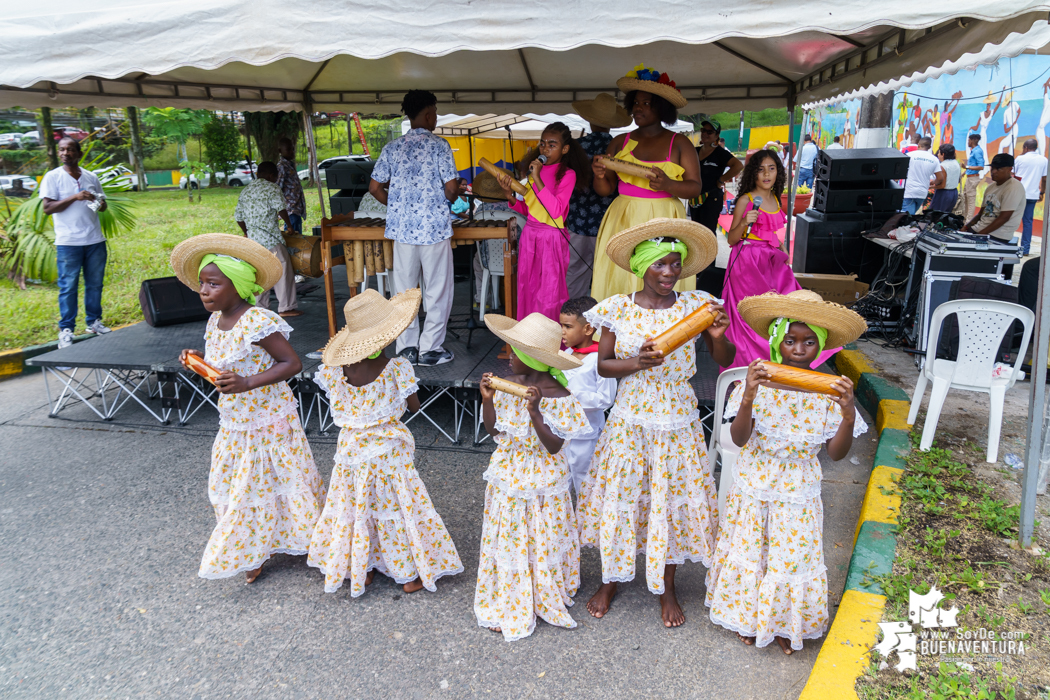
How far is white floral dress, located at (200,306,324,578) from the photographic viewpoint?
3.26 meters

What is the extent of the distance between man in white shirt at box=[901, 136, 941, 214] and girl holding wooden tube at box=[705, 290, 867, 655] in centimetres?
985

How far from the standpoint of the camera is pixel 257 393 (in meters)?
3.30

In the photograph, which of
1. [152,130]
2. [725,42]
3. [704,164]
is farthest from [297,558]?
[152,130]

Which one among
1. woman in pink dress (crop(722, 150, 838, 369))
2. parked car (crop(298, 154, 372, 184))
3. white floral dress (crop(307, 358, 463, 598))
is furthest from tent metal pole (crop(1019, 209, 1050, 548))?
parked car (crop(298, 154, 372, 184))

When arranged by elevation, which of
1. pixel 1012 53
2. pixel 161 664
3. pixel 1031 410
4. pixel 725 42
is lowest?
pixel 161 664

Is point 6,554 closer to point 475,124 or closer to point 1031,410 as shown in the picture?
point 1031,410

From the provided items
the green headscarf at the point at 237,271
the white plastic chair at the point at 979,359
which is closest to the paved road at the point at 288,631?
the white plastic chair at the point at 979,359

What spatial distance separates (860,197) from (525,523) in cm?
716

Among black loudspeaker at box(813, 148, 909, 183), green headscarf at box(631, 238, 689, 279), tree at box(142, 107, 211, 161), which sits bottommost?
green headscarf at box(631, 238, 689, 279)

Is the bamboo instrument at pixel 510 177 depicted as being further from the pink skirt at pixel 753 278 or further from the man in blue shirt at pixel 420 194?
the pink skirt at pixel 753 278

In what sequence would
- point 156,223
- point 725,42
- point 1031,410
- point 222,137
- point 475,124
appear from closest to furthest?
1. point 1031,410
2. point 725,42
3. point 475,124
4. point 156,223
5. point 222,137

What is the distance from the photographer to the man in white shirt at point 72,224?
6633 mm

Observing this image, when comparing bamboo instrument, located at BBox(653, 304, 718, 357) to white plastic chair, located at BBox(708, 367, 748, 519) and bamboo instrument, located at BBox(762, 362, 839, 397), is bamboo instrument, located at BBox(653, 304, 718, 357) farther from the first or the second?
white plastic chair, located at BBox(708, 367, 748, 519)

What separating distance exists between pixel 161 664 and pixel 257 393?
3.99ft
